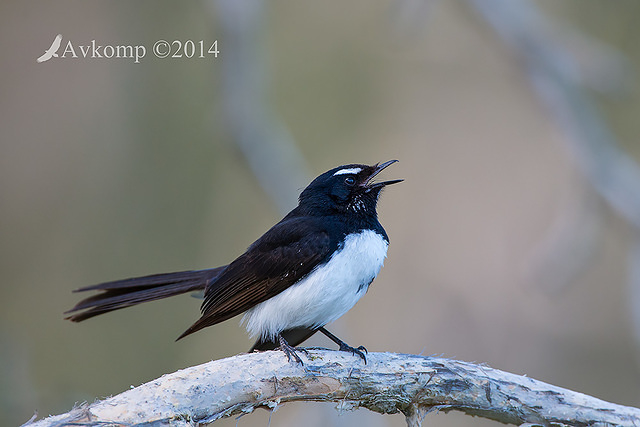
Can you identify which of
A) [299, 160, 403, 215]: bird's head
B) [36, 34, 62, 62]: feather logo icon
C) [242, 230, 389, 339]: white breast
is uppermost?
[36, 34, 62, 62]: feather logo icon

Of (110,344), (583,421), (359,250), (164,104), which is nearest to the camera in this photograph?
(583,421)

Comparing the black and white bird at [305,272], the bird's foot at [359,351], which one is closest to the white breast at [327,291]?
the black and white bird at [305,272]

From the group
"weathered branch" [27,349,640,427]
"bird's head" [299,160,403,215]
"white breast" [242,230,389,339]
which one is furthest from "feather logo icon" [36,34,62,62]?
"weathered branch" [27,349,640,427]

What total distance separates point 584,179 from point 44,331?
4787 millimetres

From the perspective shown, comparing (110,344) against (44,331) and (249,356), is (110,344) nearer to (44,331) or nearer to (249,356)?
(44,331)

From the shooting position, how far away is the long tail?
366 cm

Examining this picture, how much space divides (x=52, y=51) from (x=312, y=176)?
2.72m

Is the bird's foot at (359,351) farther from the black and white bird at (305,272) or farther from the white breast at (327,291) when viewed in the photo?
the white breast at (327,291)

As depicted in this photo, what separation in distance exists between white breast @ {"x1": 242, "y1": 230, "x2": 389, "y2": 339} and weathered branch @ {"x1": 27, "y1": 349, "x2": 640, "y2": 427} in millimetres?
453

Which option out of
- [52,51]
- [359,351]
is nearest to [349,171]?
[359,351]

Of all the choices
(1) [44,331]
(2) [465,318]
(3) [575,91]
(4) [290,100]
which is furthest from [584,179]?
(1) [44,331]

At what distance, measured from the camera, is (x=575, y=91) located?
4.58m

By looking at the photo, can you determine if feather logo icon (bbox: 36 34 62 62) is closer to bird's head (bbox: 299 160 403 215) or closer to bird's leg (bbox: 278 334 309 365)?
bird's head (bbox: 299 160 403 215)

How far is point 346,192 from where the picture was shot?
3607 mm
